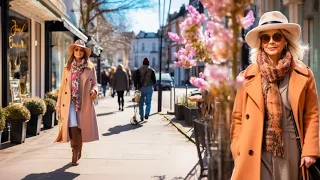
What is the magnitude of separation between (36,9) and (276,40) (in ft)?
30.4

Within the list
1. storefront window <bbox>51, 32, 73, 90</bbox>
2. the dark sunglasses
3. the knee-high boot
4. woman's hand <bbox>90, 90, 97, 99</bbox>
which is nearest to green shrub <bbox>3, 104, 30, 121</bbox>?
the knee-high boot

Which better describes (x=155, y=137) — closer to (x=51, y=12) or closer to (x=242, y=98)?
(x=51, y=12)

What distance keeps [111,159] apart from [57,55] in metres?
10.4

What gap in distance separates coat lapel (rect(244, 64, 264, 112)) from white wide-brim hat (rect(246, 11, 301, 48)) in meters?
0.22

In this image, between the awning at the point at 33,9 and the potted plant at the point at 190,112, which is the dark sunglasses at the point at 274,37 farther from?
the potted plant at the point at 190,112

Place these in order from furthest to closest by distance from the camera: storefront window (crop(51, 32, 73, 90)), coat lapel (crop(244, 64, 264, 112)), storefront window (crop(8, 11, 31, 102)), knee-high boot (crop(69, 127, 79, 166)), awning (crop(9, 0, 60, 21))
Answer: storefront window (crop(51, 32, 73, 90)) < storefront window (crop(8, 11, 31, 102)) < awning (crop(9, 0, 60, 21)) < knee-high boot (crop(69, 127, 79, 166)) < coat lapel (crop(244, 64, 264, 112))

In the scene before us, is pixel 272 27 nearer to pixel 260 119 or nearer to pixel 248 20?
pixel 260 119

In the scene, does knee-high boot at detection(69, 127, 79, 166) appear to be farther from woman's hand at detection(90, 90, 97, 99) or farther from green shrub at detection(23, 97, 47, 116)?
green shrub at detection(23, 97, 47, 116)

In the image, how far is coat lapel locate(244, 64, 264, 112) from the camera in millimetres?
3294

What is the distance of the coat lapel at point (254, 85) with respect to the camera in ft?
10.8

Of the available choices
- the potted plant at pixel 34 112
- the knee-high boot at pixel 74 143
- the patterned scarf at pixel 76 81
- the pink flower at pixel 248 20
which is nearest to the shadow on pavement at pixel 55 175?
the knee-high boot at pixel 74 143

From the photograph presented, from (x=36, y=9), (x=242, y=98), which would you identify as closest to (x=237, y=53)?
(x=242, y=98)

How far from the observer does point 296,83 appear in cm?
329

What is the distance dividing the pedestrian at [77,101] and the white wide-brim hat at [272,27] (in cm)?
372
